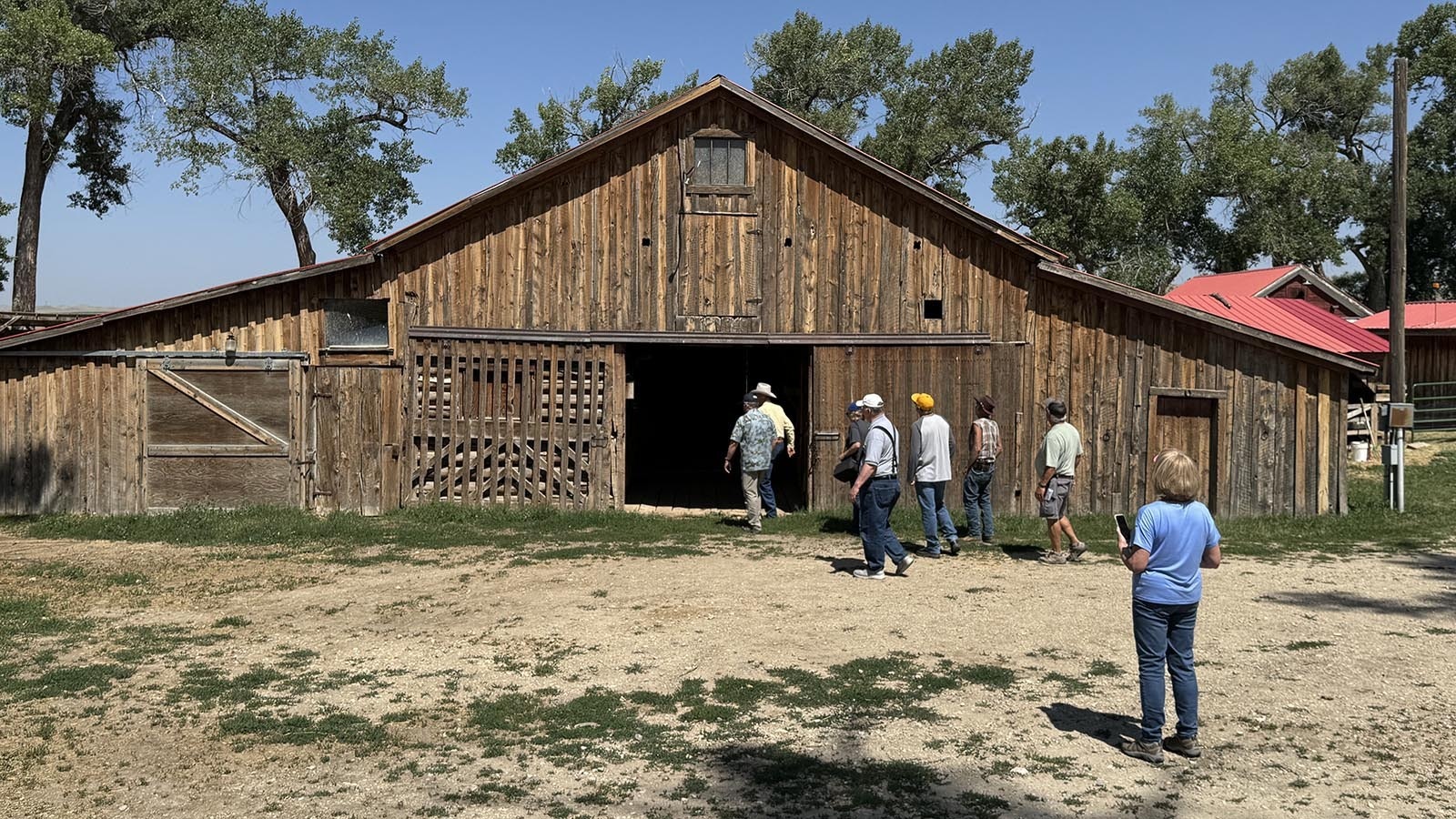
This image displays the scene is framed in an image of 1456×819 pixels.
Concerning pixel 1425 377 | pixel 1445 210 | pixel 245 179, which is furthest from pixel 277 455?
pixel 1445 210

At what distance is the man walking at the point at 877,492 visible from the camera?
11023mm

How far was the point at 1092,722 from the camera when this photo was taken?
7.23 m

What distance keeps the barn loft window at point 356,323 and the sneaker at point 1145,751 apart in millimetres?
12019

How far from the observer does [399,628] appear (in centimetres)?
970

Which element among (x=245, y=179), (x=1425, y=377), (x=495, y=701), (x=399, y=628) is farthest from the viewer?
(x=245, y=179)

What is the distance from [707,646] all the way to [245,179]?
3278 centimetres

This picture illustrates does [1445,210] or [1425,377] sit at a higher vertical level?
[1445,210]

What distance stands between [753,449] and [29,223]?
28.5 m

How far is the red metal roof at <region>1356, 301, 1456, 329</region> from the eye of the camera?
34.1 meters

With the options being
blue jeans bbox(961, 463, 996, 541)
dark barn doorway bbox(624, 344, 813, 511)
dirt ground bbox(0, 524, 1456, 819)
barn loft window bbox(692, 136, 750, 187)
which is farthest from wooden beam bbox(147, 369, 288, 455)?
blue jeans bbox(961, 463, 996, 541)

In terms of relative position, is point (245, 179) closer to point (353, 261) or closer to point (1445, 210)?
point (353, 261)

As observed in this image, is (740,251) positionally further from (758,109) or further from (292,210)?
(292,210)

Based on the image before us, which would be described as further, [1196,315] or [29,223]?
[29,223]

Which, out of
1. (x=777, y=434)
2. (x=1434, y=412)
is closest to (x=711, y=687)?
(x=777, y=434)
